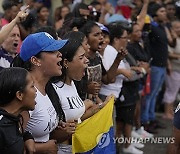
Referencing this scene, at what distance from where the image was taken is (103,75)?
5863 mm

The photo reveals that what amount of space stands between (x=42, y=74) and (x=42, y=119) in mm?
367

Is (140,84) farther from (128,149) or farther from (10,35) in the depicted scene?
(10,35)

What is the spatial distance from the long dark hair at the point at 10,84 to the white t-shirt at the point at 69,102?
2.91ft

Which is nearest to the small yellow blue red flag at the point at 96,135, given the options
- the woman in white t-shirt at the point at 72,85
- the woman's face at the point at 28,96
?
the woman in white t-shirt at the point at 72,85

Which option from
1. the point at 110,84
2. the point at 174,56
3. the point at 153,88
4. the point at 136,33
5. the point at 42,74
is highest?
the point at 42,74

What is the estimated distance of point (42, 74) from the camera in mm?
3775

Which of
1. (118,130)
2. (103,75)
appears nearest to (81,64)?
(103,75)

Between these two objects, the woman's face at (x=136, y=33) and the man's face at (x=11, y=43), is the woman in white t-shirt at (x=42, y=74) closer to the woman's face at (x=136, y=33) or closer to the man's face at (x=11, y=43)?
the man's face at (x=11, y=43)

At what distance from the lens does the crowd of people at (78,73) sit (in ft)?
10.8

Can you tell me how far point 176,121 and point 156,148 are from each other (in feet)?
9.65

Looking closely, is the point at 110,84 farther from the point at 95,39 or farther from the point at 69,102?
the point at 69,102

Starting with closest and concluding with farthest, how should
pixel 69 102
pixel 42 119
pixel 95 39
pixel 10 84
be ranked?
pixel 10 84, pixel 42 119, pixel 69 102, pixel 95 39

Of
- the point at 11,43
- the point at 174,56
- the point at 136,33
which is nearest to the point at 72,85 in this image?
the point at 11,43

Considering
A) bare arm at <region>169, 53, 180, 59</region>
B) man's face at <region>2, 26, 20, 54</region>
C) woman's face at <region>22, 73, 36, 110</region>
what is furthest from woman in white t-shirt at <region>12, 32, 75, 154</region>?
bare arm at <region>169, 53, 180, 59</region>
